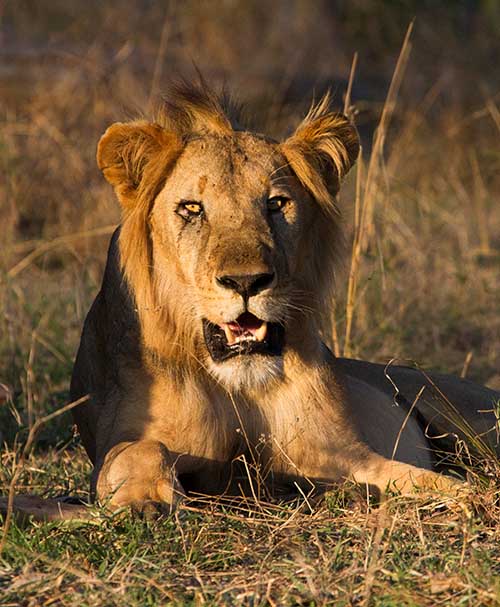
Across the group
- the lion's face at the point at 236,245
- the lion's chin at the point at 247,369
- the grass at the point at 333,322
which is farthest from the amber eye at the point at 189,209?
the grass at the point at 333,322

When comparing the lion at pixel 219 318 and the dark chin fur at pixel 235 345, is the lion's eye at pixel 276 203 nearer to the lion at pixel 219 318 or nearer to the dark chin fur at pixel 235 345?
the lion at pixel 219 318

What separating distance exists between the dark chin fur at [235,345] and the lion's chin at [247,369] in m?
0.01

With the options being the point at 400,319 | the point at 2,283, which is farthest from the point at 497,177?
the point at 2,283

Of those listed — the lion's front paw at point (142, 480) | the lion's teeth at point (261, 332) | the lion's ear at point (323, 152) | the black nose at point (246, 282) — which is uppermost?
the lion's ear at point (323, 152)

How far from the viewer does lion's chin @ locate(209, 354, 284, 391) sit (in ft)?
12.1

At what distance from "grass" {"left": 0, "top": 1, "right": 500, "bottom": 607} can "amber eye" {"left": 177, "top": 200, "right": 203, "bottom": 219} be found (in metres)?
0.88

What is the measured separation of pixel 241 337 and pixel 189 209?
47 cm

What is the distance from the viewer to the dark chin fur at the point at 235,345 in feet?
12.0

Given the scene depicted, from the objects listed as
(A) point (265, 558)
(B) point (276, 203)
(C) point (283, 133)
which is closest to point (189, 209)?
(B) point (276, 203)

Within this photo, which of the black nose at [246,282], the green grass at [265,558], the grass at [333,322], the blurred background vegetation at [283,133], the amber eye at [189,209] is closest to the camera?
the green grass at [265,558]

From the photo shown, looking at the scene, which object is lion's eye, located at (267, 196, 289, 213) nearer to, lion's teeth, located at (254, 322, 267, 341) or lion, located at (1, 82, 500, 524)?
lion, located at (1, 82, 500, 524)

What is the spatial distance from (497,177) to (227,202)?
7169 millimetres

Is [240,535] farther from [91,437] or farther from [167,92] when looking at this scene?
[167,92]

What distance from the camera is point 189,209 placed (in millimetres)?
3838
